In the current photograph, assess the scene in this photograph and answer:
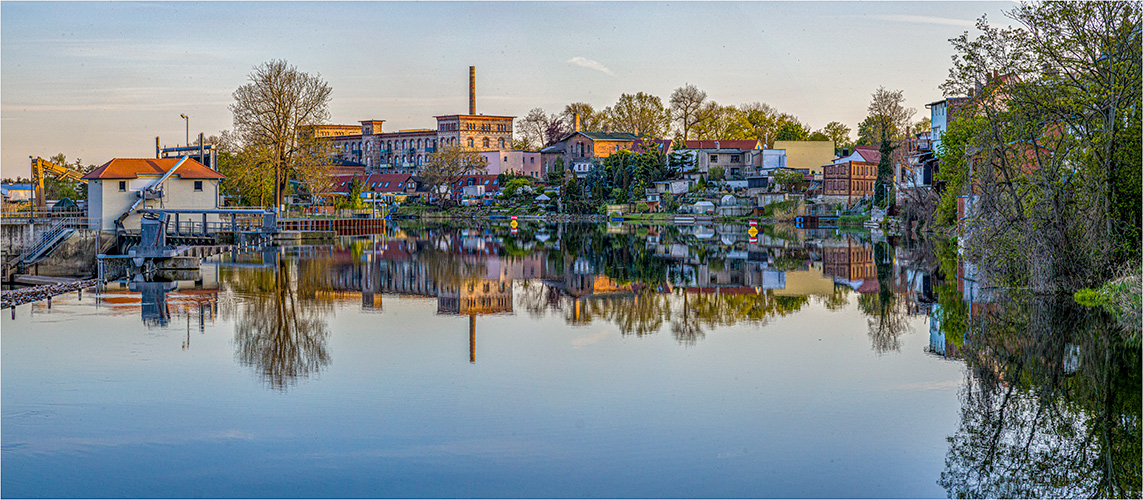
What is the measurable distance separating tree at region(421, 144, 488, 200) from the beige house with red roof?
5932 centimetres

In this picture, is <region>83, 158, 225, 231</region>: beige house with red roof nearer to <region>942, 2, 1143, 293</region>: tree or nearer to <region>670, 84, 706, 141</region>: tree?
<region>942, 2, 1143, 293</region>: tree

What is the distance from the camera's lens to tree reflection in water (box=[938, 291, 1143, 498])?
754 cm

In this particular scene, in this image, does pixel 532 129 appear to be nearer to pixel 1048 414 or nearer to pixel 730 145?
pixel 730 145

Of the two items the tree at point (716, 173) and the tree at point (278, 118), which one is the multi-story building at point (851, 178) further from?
the tree at point (278, 118)

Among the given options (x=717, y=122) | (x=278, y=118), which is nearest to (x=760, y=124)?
(x=717, y=122)

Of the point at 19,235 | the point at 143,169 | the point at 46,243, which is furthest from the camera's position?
the point at 143,169

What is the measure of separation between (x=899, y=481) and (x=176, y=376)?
8096mm

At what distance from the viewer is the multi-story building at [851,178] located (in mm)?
69500

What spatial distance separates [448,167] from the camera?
318 feet

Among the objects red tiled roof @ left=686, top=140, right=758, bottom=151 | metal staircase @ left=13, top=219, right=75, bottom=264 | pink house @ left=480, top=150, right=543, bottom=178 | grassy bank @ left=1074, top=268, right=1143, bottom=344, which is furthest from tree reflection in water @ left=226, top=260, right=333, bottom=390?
pink house @ left=480, top=150, right=543, bottom=178

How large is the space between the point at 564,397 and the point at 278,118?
40004 mm

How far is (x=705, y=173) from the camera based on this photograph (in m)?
84.1

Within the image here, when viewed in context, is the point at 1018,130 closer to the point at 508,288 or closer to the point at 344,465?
the point at 508,288

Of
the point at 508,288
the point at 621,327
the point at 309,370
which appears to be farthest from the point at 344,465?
the point at 508,288
